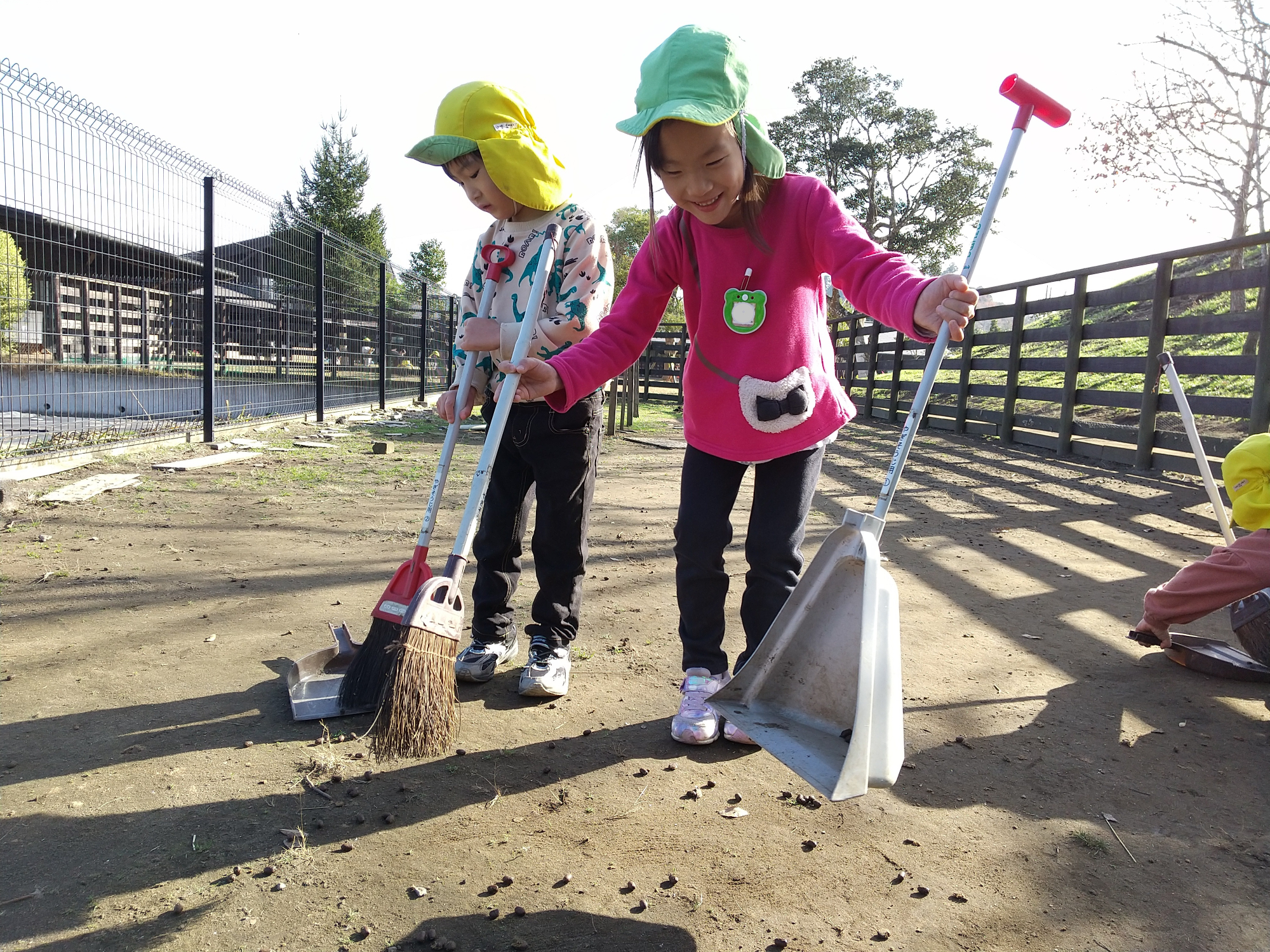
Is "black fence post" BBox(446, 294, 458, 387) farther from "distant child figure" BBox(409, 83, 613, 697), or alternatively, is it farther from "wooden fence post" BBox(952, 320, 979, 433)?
"distant child figure" BBox(409, 83, 613, 697)

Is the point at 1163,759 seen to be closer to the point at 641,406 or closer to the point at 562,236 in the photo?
the point at 562,236

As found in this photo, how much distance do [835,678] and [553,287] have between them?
1.42 metres

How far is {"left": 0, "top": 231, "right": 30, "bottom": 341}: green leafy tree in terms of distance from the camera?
17.9 feet

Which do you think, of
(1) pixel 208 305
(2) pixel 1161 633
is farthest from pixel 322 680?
(1) pixel 208 305

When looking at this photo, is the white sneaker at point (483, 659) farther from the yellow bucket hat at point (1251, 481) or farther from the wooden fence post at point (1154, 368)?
the wooden fence post at point (1154, 368)

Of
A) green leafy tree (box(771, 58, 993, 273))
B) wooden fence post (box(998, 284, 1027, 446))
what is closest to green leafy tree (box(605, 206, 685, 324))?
green leafy tree (box(771, 58, 993, 273))

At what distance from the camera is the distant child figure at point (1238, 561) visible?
2754mm

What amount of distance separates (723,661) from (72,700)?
70.7 inches

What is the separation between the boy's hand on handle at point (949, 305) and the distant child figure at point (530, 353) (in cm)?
99

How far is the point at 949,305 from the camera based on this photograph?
1.64 meters

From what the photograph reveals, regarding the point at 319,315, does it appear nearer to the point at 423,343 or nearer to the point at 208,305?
the point at 208,305

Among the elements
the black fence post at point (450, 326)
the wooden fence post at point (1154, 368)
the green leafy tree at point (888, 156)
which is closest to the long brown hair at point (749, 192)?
the wooden fence post at point (1154, 368)

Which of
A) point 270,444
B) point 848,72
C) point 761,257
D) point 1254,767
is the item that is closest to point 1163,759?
point 1254,767

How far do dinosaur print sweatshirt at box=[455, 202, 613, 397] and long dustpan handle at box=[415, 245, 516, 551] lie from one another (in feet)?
0.09
